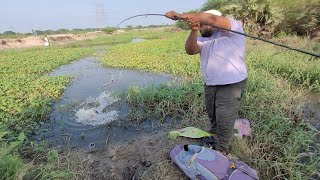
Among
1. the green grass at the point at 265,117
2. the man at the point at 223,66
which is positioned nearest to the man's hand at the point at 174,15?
the man at the point at 223,66

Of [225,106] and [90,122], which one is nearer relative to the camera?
[225,106]

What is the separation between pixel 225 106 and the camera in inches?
125

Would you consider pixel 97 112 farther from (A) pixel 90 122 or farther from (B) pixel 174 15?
(B) pixel 174 15

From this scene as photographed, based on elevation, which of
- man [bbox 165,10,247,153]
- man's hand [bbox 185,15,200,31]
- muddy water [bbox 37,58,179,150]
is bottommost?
muddy water [bbox 37,58,179,150]

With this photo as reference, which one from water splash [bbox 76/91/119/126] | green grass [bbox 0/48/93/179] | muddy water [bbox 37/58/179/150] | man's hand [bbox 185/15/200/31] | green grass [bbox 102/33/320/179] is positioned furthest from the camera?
water splash [bbox 76/91/119/126]

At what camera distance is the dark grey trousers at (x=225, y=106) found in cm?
313

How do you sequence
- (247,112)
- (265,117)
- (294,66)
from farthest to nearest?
1. (294,66)
2. (247,112)
3. (265,117)

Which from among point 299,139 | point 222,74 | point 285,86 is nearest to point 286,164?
point 299,139

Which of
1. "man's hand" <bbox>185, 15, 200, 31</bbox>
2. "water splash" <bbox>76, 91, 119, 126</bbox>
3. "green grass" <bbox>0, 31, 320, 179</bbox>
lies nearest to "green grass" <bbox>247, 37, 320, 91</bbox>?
"green grass" <bbox>0, 31, 320, 179</bbox>

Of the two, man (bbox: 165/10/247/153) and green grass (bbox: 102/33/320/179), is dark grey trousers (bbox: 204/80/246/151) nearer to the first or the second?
man (bbox: 165/10/247/153)

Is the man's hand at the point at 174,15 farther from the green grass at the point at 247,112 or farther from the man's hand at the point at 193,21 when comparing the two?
the green grass at the point at 247,112

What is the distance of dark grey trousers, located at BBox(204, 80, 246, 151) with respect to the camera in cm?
313

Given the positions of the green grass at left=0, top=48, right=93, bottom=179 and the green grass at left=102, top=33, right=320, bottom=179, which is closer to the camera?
the green grass at left=0, top=48, right=93, bottom=179

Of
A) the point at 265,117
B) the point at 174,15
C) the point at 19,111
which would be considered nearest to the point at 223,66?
the point at 174,15
